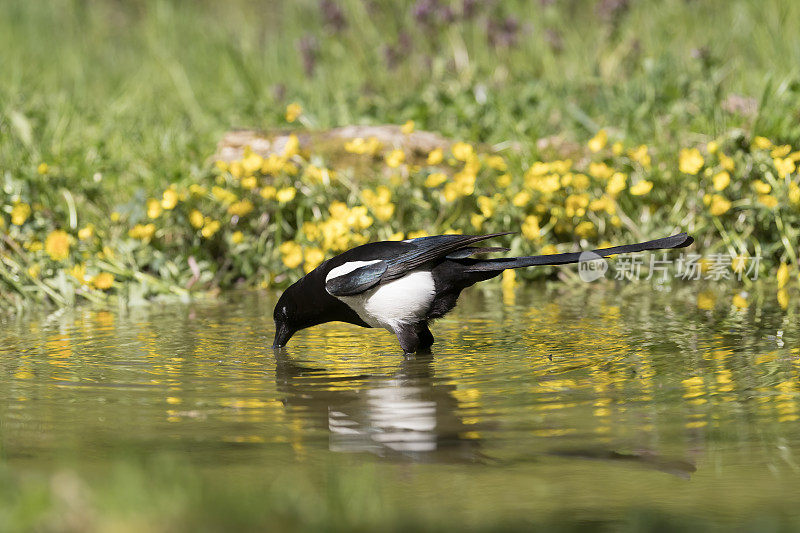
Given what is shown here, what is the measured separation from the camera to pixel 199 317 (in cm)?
468

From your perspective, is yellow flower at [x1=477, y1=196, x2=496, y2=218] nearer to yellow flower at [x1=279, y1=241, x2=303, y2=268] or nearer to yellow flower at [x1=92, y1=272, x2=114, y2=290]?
yellow flower at [x1=279, y1=241, x2=303, y2=268]

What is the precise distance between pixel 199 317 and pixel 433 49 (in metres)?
4.11

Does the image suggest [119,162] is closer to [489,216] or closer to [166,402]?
Answer: [489,216]

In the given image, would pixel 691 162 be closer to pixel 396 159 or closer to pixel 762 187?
pixel 762 187

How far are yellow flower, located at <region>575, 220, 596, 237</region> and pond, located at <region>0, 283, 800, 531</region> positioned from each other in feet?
2.62

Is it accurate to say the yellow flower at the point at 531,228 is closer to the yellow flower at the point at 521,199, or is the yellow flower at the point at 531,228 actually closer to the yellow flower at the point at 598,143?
the yellow flower at the point at 521,199

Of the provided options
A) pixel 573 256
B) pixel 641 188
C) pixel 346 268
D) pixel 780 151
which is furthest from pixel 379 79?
pixel 573 256

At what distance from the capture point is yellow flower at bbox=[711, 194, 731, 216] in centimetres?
507

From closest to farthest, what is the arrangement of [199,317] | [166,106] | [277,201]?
[199,317] < [277,201] < [166,106]

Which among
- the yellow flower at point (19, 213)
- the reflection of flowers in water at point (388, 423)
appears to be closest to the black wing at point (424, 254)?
the reflection of flowers in water at point (388, 423)

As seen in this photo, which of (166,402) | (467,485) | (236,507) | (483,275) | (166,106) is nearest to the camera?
(236,507)

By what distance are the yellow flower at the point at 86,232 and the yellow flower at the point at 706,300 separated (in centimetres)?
270

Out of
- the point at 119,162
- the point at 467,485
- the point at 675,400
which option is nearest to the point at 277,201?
the point at 119,162

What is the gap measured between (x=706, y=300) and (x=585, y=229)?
0.77 m
